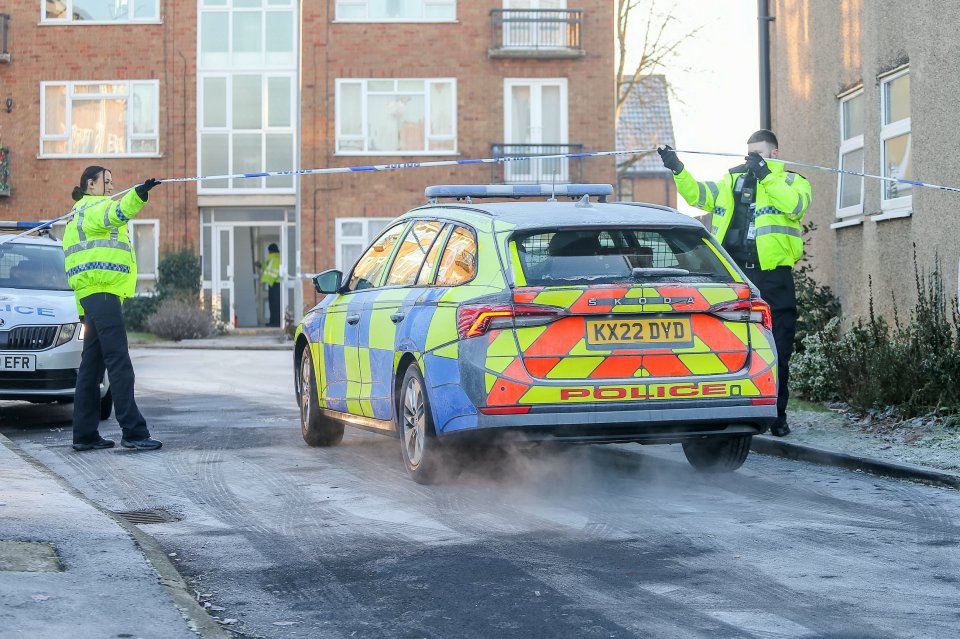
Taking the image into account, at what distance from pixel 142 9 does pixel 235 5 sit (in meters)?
2.18

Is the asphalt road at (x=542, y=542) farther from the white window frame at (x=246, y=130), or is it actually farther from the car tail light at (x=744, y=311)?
the white window frame at (x=246, y=130)

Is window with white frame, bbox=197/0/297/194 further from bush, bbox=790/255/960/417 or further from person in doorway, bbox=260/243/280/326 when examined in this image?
bush, bbox=790/255/960/417

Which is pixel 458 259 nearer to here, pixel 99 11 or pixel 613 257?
pixel 613 257

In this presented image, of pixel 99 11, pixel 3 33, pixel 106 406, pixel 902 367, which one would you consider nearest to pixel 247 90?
pixel 99 11

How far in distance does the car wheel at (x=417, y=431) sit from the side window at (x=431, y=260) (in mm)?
578

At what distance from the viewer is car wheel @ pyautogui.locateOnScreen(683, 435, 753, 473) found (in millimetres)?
8523

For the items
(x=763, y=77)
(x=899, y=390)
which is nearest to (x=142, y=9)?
(x=763, y=77)

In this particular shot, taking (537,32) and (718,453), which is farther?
(537,32)

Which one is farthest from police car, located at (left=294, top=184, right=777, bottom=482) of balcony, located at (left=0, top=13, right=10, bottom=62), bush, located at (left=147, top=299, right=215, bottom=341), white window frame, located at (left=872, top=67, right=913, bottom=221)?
balcony, located at (left=0, top=13, right=10, bottom=62)

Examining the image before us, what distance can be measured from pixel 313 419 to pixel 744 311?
371 centimetres

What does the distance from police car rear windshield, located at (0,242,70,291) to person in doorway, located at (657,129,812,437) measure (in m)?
5.83

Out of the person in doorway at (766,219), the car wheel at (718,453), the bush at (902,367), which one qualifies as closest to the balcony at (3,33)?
the bush at (902,367)

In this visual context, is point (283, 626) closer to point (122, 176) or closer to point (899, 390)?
point (899, 390)

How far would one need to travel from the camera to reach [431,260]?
28.4 feet
